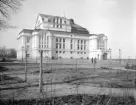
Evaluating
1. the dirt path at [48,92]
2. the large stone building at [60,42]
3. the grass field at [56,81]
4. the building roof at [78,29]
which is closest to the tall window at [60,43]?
the large stone building at [60,42]

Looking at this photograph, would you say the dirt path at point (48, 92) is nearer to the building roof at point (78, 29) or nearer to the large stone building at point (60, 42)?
the large stone building at point (60, 42)

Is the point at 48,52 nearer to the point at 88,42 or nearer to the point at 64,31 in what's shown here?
→ the point at 64,31

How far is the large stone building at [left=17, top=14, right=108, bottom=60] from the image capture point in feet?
186

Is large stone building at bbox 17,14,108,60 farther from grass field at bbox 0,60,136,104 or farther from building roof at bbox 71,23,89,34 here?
grass field at bbox 0,60,136,104

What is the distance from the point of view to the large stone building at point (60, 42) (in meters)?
56.8

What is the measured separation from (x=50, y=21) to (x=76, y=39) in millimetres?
15563

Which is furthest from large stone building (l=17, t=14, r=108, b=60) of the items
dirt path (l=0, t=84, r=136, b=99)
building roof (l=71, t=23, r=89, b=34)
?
dirt path (l=0, t=84, r=136, b=99)

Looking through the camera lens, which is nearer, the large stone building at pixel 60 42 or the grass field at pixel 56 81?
the grass field at pixel 56 81

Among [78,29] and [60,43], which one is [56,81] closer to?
[60,43]

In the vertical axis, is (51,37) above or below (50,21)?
below

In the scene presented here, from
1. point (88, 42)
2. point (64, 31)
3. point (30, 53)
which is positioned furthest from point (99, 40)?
point (30, 53)

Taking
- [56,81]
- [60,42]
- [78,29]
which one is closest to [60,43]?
[60,42]

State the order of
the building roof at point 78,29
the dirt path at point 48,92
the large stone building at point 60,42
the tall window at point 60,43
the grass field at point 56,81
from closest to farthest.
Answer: the dirt path at point 48,92 → the grass field at point 56,81 → the large stone building at point 60,42 → the tall window at point 60,43 → the building roof at point 78,29

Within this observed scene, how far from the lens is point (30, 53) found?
193 ft
